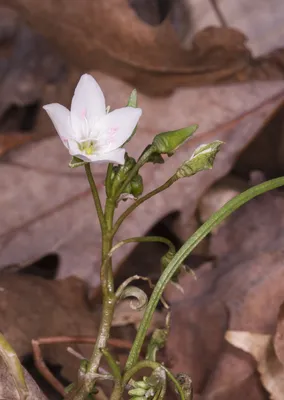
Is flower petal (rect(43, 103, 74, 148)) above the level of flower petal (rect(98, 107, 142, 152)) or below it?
above

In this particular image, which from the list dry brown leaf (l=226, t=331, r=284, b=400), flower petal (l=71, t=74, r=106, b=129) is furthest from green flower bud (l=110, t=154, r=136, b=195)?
dry brown leaf (l=226, t=331, r=284, b=400)

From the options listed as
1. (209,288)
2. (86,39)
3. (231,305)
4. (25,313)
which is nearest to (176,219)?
(209,288)

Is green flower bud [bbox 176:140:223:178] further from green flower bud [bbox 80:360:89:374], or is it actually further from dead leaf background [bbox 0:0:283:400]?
dead leaf background [bbox 0:0:283:400]

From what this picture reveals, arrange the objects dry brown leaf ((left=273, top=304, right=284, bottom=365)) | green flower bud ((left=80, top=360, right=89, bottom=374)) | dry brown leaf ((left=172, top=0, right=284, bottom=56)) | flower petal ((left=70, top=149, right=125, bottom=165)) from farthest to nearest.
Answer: dry brown leaf ((left=172, top=0, right=284, bottom=56)) → dry brown leaf ((left=273, top=304, right=284, bottom=365)) → green flower bud ((left=80, top=360, right=89, bottom=374)) → flower petal ((left=70, top=149, right=125, bottom=165))

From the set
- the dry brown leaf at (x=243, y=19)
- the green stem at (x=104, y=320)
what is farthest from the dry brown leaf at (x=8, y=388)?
the dry brown leaf at (x=243, y=19)

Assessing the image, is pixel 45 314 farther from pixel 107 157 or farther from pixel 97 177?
pixel 107 157

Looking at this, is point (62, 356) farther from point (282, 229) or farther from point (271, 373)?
point (282, 229)

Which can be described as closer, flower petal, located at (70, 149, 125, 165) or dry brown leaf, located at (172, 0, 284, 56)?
flower petal, located at (70, 149, 125, 165)
